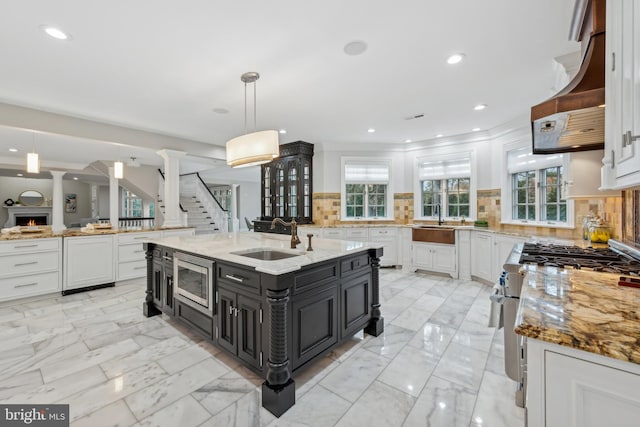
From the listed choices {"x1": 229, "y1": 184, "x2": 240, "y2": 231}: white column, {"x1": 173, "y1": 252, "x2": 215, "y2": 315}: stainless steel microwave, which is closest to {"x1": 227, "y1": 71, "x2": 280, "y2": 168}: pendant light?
{"x1": 173, "y1": 252, "x2": 215, "y2": 315}: stainless steel microwave

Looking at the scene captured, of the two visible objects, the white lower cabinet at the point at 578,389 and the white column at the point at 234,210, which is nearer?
the white lower cabinet at the point at 578,389

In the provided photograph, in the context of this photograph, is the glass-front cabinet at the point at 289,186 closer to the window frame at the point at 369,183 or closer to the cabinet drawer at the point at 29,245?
the window frame at the point at 369,183

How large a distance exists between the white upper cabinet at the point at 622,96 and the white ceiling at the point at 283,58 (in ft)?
3.36

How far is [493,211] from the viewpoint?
15.5 feet

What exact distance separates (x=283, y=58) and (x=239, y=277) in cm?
198

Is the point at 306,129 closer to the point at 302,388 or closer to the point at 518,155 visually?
the point at 518,155

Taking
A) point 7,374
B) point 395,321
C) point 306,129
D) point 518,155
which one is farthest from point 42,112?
point 518,155

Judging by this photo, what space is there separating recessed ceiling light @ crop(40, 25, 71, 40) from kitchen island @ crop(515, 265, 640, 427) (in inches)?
134

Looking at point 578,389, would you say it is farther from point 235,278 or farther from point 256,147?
point 256,147

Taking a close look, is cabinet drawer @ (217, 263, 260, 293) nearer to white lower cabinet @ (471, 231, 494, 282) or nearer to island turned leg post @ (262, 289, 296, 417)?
island turned leg post @ (262, 289, 296, 417)

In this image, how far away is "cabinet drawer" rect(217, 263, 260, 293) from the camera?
1.87 m

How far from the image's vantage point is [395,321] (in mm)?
3012

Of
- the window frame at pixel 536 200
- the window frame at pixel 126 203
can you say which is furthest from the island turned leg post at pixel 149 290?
the window frame at pixel 126 203

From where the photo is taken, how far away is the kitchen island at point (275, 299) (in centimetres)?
173
